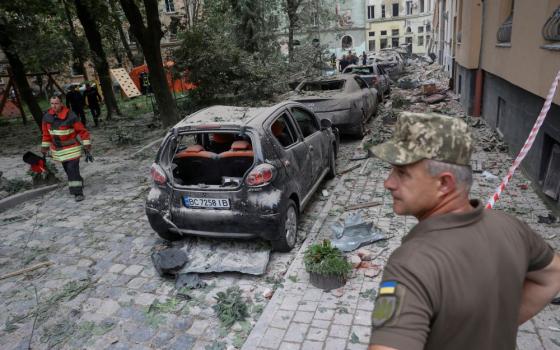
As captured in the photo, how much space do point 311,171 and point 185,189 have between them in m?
2.13

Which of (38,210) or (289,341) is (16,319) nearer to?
(289,341)

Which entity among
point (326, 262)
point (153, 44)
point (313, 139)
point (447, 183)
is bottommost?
A: point (326, 262)

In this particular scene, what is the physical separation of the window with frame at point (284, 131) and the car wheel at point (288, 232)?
3.43ft

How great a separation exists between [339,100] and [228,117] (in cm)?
511

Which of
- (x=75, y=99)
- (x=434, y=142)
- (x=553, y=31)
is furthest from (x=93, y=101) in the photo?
(x=434, y=142)

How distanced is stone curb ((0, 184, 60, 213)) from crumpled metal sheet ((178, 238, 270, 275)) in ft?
15.2

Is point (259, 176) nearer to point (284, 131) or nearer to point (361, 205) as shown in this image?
point (284, 131)

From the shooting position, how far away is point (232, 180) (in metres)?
5.06

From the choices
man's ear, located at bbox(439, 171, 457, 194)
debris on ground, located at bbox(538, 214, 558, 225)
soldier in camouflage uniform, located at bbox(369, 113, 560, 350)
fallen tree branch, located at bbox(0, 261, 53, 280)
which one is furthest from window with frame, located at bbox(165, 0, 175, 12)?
man's ear, located at bbox(439, 171, 457, 194)

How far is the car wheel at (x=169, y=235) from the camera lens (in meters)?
5.32

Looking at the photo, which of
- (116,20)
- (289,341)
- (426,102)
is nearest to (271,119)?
(289,341)

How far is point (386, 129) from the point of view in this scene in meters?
11.2

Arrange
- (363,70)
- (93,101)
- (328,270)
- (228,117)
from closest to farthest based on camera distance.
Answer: (328,270), (228,117), (363,70), (93,101)

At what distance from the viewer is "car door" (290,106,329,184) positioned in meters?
6.36
